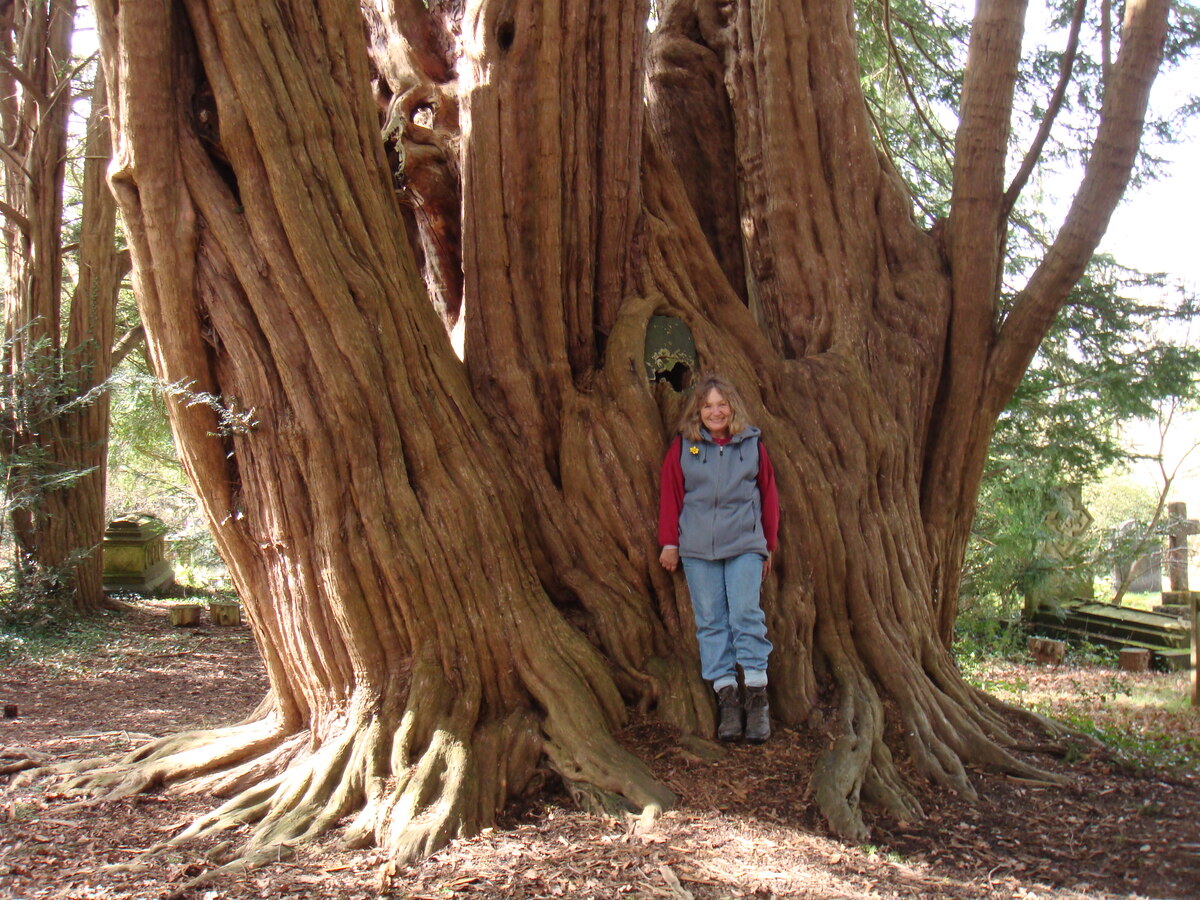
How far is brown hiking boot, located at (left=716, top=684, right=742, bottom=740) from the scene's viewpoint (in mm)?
4105

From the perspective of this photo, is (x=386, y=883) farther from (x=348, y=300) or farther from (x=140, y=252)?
(x=140, y=252)

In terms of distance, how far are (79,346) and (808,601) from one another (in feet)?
25.6

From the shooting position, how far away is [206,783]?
4168mm

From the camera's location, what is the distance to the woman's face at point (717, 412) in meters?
4.40

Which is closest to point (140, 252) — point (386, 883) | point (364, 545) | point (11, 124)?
point (364, 545)

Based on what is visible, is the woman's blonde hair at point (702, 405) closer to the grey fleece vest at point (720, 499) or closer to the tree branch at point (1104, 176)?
the grey fleece vest at point (720, 499)

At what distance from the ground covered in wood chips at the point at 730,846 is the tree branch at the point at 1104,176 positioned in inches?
90.3

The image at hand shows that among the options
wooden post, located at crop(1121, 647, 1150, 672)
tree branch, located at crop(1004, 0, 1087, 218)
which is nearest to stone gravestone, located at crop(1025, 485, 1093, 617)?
wooden post, located at crop(1121, 647, 1150, 672)

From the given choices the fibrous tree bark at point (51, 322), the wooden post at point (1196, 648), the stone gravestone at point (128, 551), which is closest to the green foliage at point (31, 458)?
the fibrous tree bark at point (51, 322)

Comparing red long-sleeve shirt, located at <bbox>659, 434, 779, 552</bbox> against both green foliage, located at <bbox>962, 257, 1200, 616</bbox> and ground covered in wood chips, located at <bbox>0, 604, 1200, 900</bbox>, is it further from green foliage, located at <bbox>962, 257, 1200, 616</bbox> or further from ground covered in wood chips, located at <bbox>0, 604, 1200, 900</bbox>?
green foliage, located at <bbox>962, 257, 1200, 616</bbox>

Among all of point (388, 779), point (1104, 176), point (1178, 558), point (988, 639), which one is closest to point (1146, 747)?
point (1104, 176)

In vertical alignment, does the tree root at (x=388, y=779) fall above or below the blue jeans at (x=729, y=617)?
below

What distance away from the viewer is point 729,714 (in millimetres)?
4121

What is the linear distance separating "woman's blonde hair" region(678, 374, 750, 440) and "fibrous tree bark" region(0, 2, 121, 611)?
647 cm
